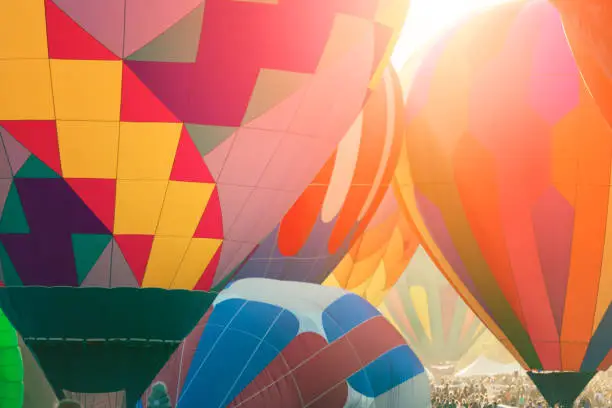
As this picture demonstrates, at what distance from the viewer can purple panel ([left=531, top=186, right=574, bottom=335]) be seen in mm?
10844

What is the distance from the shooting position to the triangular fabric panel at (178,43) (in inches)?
293

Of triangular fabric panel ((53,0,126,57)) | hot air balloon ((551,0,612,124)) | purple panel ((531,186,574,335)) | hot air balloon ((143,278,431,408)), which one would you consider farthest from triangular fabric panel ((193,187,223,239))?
purple panel ((531,186,574,335))

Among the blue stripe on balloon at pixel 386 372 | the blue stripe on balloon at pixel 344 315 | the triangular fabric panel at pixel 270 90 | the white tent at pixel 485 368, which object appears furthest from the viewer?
the white tent at pixel 485 368

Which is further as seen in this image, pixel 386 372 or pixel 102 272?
pixel 102 272

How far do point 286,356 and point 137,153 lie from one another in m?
2.18

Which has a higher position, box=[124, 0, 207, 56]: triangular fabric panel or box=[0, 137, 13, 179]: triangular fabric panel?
box=[124, 0, 207, 56]: triangular fabric panel

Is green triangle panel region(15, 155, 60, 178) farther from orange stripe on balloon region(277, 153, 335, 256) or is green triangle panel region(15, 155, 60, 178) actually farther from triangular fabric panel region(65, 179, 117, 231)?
orange stripe on balloon region(277, 153, 335, 256)

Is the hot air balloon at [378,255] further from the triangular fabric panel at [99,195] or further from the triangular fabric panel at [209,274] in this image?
the triangular fabric panel at [99,195]

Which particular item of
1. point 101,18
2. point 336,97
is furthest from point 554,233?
point 101,18

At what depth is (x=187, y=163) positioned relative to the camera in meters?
7.72

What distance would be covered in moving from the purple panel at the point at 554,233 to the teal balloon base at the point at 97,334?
4511mm

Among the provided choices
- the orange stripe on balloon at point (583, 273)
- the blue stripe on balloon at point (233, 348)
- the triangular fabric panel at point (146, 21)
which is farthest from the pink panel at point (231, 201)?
the orange stripe on balloon at point (583, 273)

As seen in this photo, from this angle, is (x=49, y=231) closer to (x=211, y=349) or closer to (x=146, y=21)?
(x=146, y=21)

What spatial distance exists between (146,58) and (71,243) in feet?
4.70
